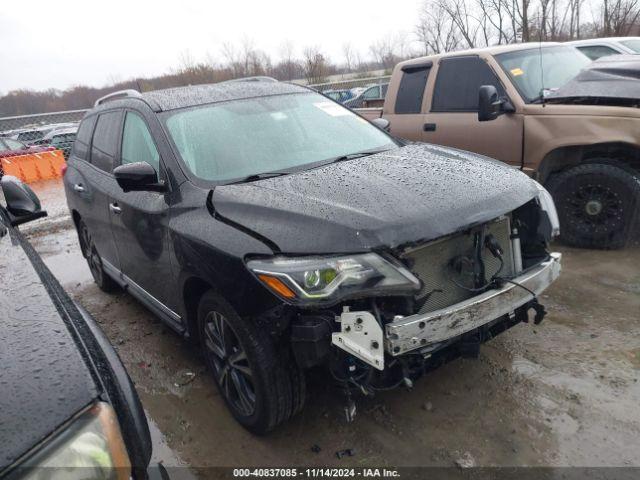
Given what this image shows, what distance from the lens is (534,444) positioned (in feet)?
7.84

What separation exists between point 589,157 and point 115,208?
416cm

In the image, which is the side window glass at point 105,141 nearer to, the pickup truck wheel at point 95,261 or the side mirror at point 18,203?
the side mirror at point 18,203

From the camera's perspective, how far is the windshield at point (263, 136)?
2.89m

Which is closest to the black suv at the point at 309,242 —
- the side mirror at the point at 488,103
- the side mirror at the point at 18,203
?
the side mirror at the point at 18,203

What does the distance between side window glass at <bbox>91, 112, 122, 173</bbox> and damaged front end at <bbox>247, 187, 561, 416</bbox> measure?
7.21ft

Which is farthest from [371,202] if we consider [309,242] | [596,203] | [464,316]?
[596,203]

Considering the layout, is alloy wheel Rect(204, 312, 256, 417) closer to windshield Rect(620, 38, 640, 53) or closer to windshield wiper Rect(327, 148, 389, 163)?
windshield wiper Rect(327, 148, 389, 163)

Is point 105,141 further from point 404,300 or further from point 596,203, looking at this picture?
point 596,203

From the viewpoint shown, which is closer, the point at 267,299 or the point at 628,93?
the point at 267,299

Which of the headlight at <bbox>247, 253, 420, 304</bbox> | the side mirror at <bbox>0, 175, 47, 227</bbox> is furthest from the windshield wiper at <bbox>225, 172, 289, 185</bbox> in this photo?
the side mirror at <bbox>0, 175, 47, 227</bbox>

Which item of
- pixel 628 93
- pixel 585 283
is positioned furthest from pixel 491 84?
pixel 585 283

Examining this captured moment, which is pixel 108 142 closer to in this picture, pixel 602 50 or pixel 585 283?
pixel 585 283

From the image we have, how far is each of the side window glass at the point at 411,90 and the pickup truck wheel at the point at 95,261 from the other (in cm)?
371

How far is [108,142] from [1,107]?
137ft
